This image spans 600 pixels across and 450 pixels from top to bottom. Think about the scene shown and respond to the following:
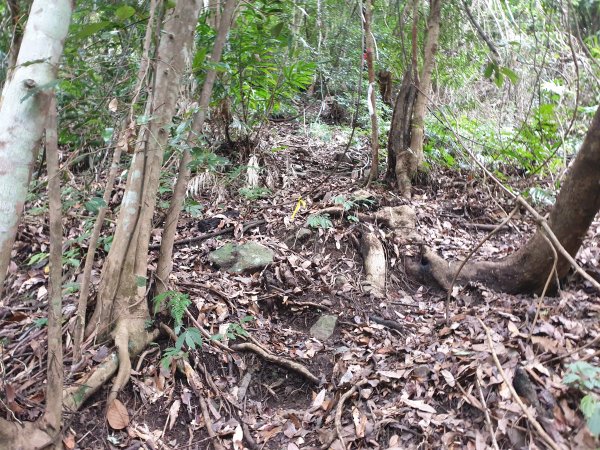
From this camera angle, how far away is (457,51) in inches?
301

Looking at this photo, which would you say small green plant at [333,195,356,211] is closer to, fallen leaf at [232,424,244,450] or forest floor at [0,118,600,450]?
forest floor at [0,118,600,450]

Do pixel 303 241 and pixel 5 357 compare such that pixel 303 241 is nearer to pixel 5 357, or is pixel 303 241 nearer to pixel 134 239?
pixel 134 239

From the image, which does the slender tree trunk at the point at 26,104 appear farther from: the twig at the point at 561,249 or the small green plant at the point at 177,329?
the twig at the point at 561,249

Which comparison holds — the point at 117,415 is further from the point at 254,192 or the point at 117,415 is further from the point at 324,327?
the point at 254,192

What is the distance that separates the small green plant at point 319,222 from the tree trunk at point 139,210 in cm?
200

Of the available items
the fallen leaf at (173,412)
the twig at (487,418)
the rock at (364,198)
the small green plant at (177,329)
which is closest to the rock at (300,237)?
the rock at (364,198)

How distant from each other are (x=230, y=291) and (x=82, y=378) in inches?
60.3

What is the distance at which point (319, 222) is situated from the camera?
4875 mm

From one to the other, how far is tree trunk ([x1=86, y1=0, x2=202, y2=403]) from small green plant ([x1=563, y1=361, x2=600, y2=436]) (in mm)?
2726

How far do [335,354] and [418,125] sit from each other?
11.7 feet

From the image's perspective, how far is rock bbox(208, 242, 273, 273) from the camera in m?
4.46

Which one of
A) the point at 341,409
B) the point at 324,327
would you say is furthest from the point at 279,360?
the point at 341,409

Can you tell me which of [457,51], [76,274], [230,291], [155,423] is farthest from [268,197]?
[457,51]

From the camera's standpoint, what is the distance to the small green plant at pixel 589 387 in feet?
5.71
